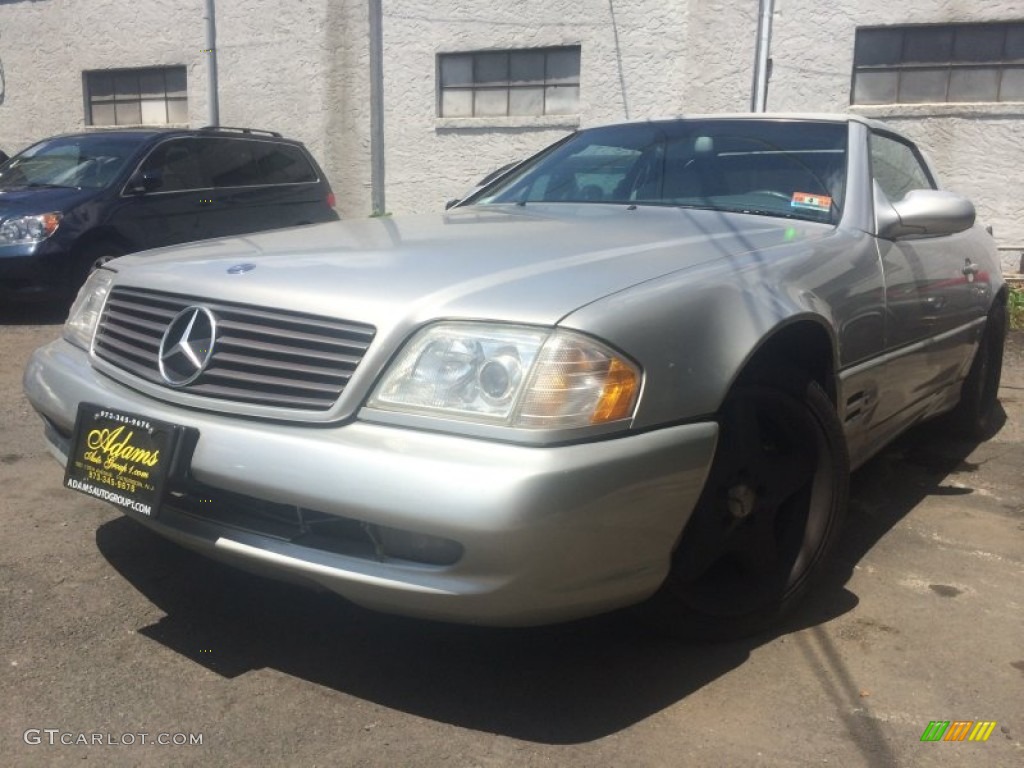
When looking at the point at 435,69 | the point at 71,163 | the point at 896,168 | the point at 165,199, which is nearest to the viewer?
the point at 896,168

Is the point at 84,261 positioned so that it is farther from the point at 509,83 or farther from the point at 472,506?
the point at 472,506

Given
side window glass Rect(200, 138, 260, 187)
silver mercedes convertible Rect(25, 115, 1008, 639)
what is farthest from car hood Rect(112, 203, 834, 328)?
side window glass Rect(200, 138, 260, 187)

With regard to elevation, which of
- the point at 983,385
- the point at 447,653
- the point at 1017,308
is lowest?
the point at 1017,308

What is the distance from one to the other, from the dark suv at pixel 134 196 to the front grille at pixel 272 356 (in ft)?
16.4

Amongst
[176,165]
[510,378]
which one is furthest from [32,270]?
[510,378]

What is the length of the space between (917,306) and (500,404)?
206 cm

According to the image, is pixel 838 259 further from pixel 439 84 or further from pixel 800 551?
pixel 439 84

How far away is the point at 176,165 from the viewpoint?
8.01 m

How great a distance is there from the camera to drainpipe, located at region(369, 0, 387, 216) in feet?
36.4

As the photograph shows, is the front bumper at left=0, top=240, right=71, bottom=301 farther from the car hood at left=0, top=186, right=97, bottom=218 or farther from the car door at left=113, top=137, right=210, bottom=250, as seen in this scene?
the car door at left=113, top=137, right=210, bottom=250

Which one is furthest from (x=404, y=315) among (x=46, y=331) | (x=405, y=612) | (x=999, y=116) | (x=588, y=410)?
(x=999, y=116)

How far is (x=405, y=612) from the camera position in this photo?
2.26m

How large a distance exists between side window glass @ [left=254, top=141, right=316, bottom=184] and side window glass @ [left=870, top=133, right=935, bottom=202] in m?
5.75

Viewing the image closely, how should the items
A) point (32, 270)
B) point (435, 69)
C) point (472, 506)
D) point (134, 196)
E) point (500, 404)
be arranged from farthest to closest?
point (435, 69)
point (134, 196)
point (32, 270)
point (500, 404)
point (472, 506)
